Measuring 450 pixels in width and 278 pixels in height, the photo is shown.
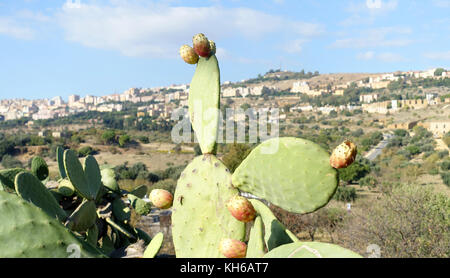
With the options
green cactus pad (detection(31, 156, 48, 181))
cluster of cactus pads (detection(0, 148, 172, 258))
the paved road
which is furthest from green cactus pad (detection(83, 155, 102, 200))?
the paved road

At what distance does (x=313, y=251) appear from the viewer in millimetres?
870

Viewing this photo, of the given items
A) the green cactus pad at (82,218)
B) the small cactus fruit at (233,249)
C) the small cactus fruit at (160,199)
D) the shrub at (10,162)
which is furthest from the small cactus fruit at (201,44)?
the shrub at (10,162)

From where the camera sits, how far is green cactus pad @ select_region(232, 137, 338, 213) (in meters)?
1.15

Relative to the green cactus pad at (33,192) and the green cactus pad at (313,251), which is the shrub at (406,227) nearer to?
the green cactus pad at (33,192)

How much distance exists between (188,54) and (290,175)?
2.24 feet

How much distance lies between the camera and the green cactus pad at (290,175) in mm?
1148

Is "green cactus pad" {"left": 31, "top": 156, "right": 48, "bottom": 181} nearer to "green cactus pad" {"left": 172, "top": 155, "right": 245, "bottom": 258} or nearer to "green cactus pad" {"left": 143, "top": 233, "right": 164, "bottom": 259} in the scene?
"green cactus pad" {"left": 172, "top": 155, "right": 245, "bottom": 258}

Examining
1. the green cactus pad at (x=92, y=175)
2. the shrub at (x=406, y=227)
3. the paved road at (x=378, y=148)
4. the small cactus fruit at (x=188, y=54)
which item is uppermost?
the small cactus fruit at (x=188, y=54)

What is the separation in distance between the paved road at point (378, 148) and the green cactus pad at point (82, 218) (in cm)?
2453

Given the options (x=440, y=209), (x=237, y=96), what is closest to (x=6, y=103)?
(x=237, y=96)

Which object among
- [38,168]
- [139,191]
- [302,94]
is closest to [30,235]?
[38,168]

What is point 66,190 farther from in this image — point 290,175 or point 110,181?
point 290,175

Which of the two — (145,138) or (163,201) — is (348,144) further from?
(145,138)
